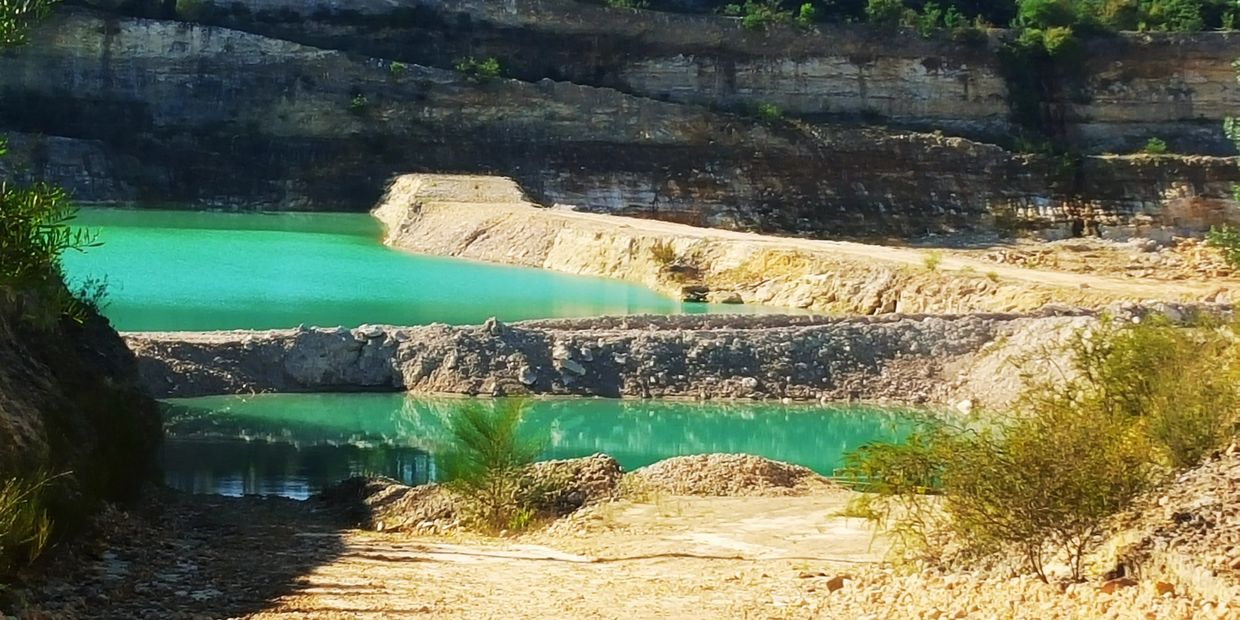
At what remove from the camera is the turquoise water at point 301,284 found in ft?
103

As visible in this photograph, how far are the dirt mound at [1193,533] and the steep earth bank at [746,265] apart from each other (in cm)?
2273

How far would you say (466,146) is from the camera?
60.1 m

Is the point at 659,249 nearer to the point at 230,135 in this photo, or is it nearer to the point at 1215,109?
the point at 230,135

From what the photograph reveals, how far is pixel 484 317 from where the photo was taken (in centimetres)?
3209

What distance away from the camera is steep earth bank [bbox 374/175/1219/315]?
34.8 m

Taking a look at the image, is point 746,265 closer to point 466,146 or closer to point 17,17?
point 466,146

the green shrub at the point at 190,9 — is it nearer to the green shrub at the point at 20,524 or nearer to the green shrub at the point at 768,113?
the green shrub at the point at 768,113

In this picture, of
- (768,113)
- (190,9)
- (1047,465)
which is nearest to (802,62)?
(768,113)

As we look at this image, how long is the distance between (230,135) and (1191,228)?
119 ft

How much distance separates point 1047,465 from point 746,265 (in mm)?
28253

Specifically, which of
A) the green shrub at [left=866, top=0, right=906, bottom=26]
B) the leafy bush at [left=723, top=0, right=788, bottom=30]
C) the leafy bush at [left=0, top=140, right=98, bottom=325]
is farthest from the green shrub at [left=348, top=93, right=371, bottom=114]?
the leafy bush at [left=0, top=140, right=98, bottom=325]

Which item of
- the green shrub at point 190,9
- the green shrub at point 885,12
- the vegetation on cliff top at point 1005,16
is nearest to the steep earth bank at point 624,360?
the green shrub at point 190,9

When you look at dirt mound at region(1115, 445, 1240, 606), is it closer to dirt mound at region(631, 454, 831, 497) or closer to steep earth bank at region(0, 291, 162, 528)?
dirt mound at region(631, 454, 831, 497)

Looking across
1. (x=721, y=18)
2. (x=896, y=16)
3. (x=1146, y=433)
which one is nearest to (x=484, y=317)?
(x=1146, y=433)
